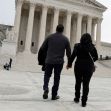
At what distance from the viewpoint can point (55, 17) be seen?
54.3 metres

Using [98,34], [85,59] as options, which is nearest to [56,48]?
[85,59]

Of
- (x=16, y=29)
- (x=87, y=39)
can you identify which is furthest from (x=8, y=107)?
(x=16, y=29)

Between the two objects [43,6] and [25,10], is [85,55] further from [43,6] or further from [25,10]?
[25,10]

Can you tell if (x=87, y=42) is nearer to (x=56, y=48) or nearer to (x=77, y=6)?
(x=56, y=48)

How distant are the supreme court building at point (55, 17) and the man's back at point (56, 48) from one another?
44599 mm

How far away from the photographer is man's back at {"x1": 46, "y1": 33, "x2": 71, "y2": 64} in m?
7.00

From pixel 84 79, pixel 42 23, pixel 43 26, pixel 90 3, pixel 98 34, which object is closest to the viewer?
pixel 84 79

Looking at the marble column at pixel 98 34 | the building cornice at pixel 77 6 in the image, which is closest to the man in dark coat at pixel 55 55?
the building cornice at pixel 77 6

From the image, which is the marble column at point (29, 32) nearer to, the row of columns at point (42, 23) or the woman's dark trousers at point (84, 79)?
the row of columns at point (42, 23)

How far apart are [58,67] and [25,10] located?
2066 inches

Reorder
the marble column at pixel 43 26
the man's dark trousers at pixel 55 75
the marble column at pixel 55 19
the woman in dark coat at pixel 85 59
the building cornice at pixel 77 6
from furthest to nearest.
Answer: the building cornice at pixel 77 6 < the marble column at pixel 55 19 < the marble column at pixel 43 26 < the man's dark trousers at pixel 55 75 < the woman in dark coat at pixel 85 59

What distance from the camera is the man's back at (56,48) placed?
7.00 metres

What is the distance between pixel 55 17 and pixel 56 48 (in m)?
47.9

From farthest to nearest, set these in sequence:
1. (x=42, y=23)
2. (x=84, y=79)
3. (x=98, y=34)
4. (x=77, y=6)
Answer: (x=98, y=34) < (x=77, y=6) < (x=42, y=23) < (x=84, y=79)
